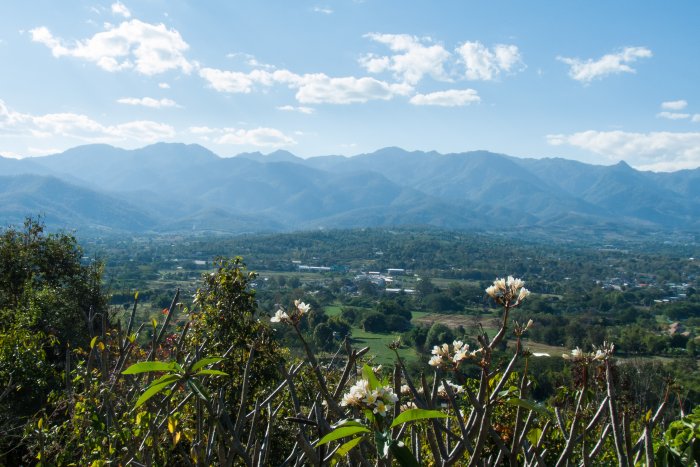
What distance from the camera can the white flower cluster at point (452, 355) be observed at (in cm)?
157

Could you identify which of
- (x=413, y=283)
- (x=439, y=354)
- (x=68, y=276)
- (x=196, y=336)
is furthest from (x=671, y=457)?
(x=413, y=283)

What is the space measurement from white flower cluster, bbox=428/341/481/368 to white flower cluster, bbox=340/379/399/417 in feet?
0.98

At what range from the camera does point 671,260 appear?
350ft

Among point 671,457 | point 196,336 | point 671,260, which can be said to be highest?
point 671,457

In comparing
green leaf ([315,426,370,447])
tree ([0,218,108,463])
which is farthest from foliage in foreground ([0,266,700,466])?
tree ([0,218,108,463])

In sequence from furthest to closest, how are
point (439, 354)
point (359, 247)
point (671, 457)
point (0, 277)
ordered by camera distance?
point (359, 247) → point (0, 277) → point (671, 457) → point (439, 354)

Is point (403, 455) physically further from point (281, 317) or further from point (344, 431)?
point (281, 317)

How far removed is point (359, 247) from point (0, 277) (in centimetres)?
10817

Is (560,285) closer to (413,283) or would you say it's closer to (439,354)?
(413,283)

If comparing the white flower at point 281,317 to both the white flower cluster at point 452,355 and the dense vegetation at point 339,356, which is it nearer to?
the dense vegetation at point 339,356

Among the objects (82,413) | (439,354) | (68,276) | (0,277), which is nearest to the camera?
(439,354)

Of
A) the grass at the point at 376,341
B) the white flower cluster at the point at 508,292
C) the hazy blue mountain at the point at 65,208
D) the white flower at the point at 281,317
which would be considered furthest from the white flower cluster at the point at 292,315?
the hazy blue mountain at the point at 65,208

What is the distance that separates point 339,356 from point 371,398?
3.80 m

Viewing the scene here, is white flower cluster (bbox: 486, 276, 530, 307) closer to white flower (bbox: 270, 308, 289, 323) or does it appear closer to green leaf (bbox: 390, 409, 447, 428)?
green leaf (bbox: 390, 409, 447, 428)
